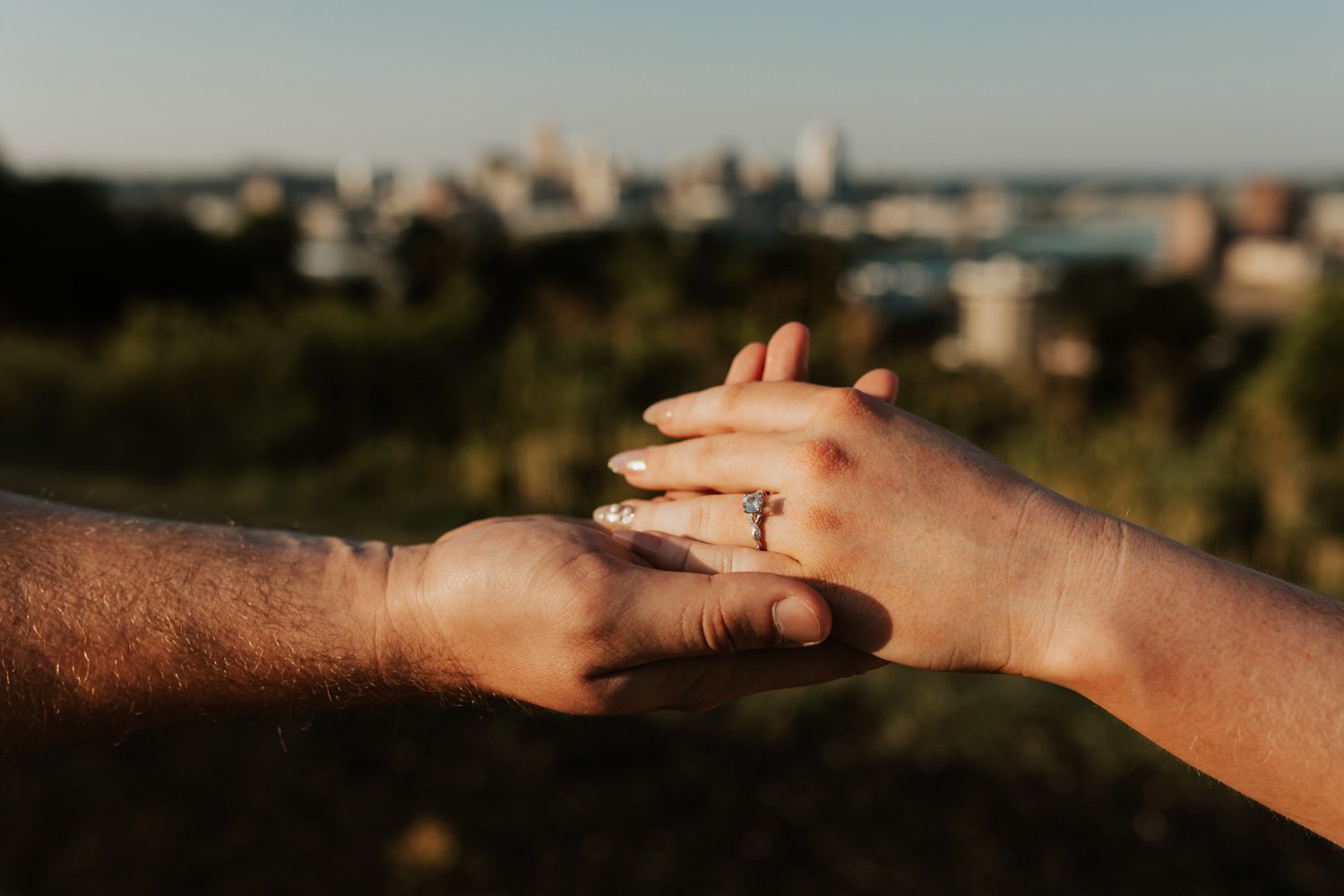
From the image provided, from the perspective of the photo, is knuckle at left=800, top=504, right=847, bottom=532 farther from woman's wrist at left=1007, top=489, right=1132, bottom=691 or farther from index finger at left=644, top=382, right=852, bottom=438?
woman's wrist at left=1007, top=489, right=1132, bottom=691

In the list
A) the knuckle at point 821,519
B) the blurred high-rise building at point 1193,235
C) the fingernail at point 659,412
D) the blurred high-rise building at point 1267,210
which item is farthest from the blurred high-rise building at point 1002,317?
the blurred high-rise building at point 1267,210

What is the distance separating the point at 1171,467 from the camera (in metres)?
6.33

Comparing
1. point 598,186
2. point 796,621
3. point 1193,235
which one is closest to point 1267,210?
point 1193,235

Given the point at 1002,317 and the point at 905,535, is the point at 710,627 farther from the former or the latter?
the point at 1002,317

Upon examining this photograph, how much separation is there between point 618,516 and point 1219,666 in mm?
1167

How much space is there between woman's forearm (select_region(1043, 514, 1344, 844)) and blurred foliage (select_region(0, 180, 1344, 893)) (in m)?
0.55

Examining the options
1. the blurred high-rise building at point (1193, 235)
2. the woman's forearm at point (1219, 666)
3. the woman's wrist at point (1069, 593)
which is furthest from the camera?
the blurred high-rise building at point (1193, 235)

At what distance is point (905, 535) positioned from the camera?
1776mm

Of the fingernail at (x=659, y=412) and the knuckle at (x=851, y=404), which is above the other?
the knuckle at (x=851, y=404)

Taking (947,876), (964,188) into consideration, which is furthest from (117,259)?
(964,188)

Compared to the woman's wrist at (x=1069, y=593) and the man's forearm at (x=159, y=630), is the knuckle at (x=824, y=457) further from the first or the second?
the man's forearm at (x=159, y=630)

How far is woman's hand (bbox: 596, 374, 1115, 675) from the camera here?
172 centimetres

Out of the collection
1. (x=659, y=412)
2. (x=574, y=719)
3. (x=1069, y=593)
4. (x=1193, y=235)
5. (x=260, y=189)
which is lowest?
(x=1193, y=235)

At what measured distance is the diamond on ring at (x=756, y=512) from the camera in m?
1.97
